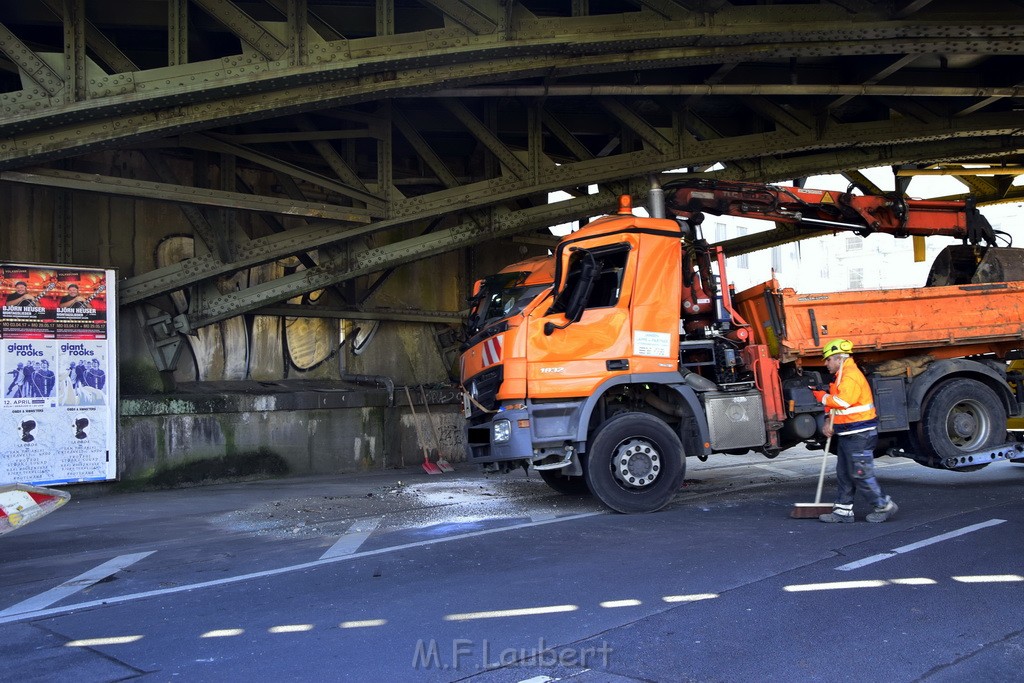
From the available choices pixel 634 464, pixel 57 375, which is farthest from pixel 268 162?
pixel 634 464

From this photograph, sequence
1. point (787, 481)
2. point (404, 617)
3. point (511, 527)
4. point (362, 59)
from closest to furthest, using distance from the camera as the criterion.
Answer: point (404, 617)
point (511, 527)
point (362, 59)
point (787, 481)

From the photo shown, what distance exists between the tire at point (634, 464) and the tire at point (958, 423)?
3157 mm

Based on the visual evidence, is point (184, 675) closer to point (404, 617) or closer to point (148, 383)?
point (404, 617)

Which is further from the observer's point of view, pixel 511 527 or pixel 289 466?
pixel 289 466

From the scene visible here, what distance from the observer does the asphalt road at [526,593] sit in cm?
447

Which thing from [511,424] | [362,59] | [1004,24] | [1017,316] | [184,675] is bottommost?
[184,675]

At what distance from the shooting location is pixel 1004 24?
10547mm

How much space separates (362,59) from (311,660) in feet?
22.1

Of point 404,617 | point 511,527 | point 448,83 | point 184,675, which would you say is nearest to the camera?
point 184,675

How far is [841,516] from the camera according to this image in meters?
7.95

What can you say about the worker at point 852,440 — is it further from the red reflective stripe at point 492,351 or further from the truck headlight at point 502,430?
the red reflective stripe at point 492,351

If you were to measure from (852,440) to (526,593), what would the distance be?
3911 millimetres

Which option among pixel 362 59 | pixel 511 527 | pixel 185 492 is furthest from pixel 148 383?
pixel 511 527

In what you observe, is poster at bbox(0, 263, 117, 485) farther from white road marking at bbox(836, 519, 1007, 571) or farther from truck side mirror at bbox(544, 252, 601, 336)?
white road marking at bbox(836, 519, 1007, 571)
